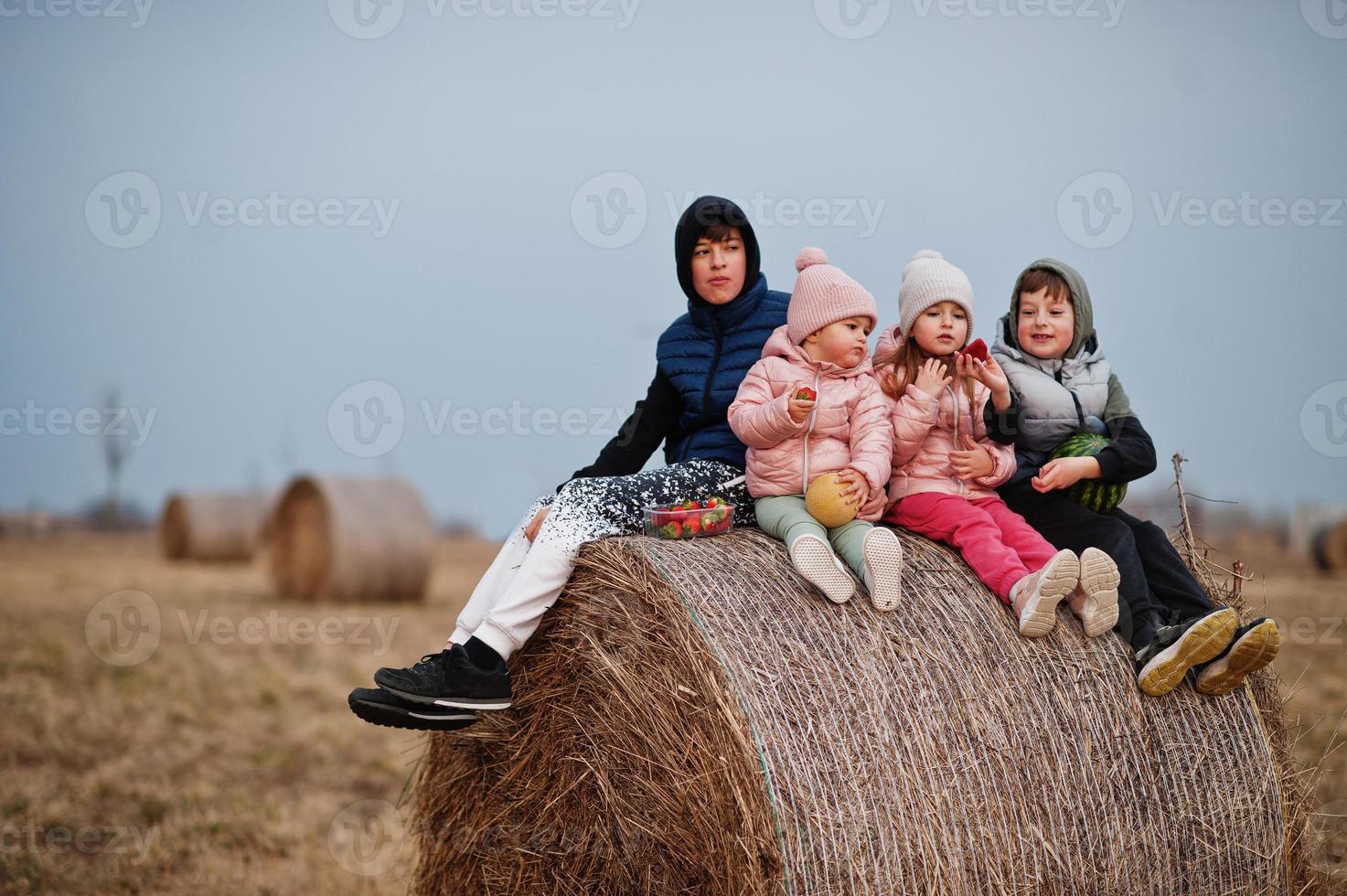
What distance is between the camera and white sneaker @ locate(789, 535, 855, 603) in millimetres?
3588

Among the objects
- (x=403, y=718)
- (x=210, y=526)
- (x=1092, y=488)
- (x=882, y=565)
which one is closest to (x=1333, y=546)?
(x=1092, y=488)

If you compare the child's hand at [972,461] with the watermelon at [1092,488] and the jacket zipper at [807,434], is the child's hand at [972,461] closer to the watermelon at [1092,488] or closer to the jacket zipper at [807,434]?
the watermelon at [1092,488]

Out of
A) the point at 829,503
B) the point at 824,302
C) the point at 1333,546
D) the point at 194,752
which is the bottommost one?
the point at 1333,546

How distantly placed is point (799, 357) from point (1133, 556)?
1191mm

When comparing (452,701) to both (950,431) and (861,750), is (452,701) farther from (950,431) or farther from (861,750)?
(950,431)

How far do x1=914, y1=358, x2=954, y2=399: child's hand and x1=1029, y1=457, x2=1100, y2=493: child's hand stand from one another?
1.35ft

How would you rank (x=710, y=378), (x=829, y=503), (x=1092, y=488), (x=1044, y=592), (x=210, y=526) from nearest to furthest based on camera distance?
(x=1044, y=592) < (x=829, y=503) < (x=1092, y=488) < (x=710, y=378) < (x=210, y=526)

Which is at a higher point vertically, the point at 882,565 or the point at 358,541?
the point at 882,565

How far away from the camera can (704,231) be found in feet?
14.7

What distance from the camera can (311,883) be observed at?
5.33 m

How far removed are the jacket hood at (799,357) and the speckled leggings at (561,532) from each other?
477 millimetres

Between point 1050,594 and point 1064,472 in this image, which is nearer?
point 1050,594

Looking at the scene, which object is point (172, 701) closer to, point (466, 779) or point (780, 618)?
point (466, 779)

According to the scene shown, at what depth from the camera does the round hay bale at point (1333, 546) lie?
1545 cm
